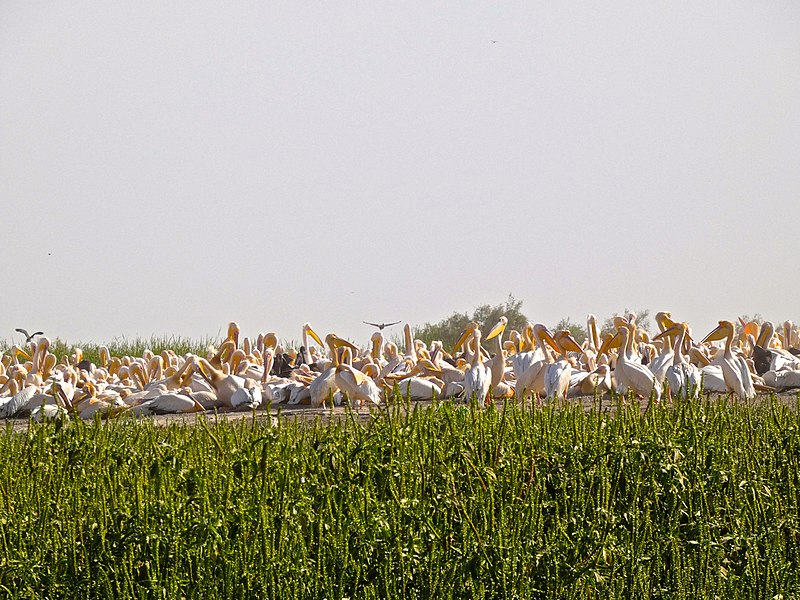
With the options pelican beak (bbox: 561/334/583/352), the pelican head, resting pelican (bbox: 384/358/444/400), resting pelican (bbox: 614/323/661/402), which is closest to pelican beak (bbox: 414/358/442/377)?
resting pelican (bbox: 384/358/444/400)

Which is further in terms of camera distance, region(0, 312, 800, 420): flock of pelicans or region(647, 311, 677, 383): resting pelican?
region(647, 311, 677, 383): resting pelican

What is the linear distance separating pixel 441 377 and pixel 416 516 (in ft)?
28.5

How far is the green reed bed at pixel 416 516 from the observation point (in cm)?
480

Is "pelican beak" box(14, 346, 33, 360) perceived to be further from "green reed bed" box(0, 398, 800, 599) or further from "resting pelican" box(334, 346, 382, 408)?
"green reed bed" box(0, 398, 800, 599)

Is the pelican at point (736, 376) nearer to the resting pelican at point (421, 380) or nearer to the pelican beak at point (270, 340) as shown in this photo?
the resting pelican at point (421, 380)

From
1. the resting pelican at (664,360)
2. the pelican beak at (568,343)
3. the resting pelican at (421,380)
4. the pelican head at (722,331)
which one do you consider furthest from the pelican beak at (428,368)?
the pelican head at (722,331)

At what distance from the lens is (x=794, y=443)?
21.8 ft

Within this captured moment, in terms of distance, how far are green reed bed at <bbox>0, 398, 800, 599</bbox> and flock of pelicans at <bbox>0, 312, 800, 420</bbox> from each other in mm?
3522

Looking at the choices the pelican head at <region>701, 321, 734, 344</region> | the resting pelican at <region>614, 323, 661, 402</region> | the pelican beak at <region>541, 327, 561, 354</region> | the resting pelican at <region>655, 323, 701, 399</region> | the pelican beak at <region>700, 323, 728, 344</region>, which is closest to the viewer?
the resting pelican at <region>655, 323, 701, 399</region>

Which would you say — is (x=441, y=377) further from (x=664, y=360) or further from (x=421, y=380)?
(x=664, y=360)

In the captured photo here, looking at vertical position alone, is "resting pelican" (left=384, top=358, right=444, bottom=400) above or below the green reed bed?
above

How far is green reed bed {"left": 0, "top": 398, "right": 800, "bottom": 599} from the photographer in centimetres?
480

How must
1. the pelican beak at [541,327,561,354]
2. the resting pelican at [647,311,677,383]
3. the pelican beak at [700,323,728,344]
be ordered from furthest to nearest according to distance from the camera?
the pelican beak at [541,327,561,354] → the pelican beak at [700,323,728,344] → the resting pelican at [647,311,677,383]

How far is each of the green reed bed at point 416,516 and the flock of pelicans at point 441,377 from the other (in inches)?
139
